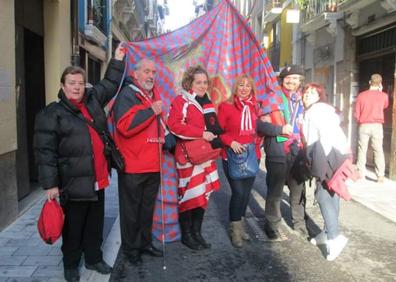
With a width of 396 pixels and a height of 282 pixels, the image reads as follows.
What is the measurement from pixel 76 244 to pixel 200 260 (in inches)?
49.6

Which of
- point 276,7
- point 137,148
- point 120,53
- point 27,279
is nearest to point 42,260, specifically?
point 27,279

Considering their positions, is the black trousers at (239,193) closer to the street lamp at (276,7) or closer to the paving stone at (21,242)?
the paving stone at (21,242)

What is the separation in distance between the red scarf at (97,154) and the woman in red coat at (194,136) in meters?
0.80

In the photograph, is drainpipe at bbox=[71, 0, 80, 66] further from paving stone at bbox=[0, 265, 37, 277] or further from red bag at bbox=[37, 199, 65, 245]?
red bag at bbox=[37, 199, 65, 245]

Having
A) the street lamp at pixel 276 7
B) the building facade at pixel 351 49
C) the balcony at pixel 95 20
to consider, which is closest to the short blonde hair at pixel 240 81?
the building facade at pixel 351 49

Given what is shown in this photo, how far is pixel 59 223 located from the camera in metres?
3.54

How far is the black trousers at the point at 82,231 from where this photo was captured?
3789mm

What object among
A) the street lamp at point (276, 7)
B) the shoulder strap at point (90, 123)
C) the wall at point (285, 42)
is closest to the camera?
the shoulder strap at point (90, 123)

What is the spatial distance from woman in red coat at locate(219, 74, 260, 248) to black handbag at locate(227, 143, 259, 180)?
47 mm

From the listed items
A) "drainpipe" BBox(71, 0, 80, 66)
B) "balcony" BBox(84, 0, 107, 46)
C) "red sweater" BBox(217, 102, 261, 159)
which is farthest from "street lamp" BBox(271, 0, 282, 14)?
"red sweater" BBox(217, 102, 261, 159)

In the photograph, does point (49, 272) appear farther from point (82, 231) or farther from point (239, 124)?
point (239, 124)

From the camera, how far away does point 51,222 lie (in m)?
3.51

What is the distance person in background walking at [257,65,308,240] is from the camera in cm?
478

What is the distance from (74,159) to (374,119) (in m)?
7.05
